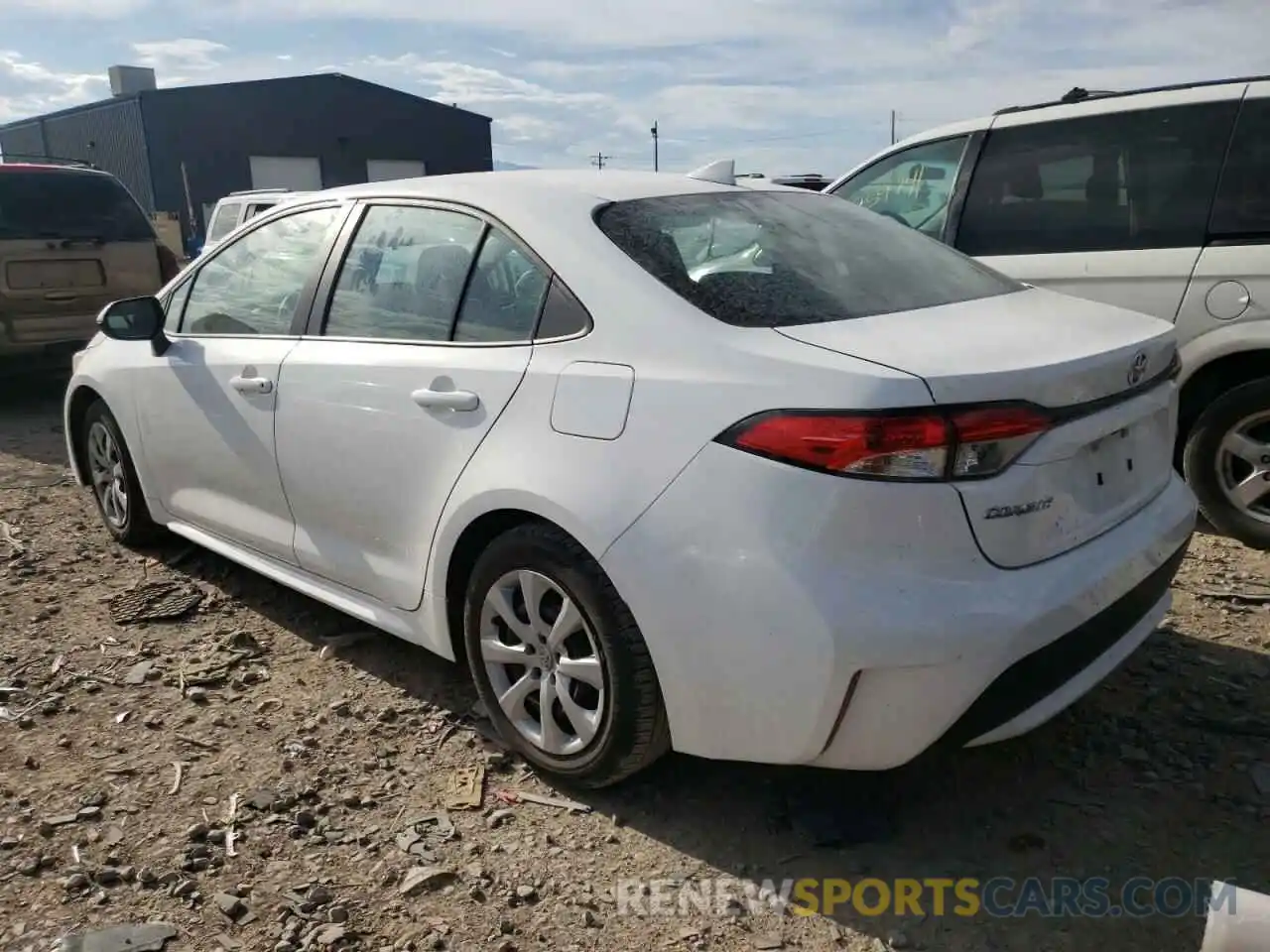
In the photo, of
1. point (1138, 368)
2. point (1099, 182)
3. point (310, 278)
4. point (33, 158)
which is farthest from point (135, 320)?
point (33, 158)

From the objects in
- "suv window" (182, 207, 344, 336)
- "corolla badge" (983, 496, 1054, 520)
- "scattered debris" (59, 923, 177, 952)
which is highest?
"suv window" (182, 207, 344, 336)

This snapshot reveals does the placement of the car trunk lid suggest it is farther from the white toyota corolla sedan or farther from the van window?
the van window

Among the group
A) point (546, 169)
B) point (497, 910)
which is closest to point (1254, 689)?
point (497, 910)

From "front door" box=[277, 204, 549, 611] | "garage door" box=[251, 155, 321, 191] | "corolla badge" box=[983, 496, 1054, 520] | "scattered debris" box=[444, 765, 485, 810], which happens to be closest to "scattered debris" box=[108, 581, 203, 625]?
"front door" box=[277, 204, 549, 611]

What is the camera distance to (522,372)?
8.63ft

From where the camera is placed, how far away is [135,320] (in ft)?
13.0

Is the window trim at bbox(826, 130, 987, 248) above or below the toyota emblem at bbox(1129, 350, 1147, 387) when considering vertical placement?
above

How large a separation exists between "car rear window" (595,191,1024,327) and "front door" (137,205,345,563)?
128 cm

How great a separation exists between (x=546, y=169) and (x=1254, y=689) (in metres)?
2.74

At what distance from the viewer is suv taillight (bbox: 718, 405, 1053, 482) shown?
2.07m

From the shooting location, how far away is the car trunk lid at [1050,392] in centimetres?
213

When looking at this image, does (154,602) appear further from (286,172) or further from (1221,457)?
(286,172)

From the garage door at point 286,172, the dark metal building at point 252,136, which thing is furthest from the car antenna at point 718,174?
the garage door at point 286,172

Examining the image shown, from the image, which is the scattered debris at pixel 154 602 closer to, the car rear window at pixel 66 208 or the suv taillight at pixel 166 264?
the car rear window at pixel 66 208
